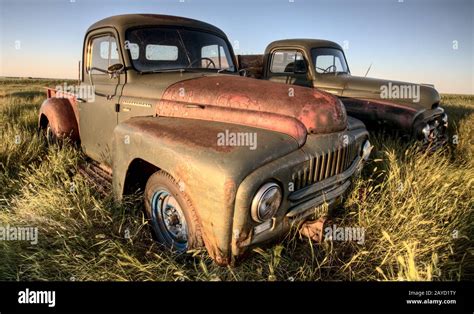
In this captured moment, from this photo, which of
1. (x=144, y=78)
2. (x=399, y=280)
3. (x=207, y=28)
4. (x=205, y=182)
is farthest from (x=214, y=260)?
(x=207, y=28)

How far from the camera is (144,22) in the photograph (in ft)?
10.4

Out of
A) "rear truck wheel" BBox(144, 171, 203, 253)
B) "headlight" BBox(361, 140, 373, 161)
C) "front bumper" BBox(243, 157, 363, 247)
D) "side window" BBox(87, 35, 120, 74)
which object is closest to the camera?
"front bumper" BBox(243, 157, 363, 247)

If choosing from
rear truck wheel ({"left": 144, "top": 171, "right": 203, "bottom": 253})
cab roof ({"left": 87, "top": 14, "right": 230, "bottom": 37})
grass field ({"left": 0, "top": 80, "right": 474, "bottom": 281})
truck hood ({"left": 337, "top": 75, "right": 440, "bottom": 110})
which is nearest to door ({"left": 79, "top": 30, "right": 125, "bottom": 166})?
cab roof ({"left": 87, "top": 14, "right": 230, "bottom": 37})

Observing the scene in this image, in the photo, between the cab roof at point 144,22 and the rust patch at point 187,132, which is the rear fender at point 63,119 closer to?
the cab roof at point 144,22

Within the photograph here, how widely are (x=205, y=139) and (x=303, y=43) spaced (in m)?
3.89

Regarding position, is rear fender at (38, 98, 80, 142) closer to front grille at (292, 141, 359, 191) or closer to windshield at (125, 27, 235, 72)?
windshield at (125, 27, 235, 72)

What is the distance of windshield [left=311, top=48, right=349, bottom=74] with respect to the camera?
17.1ft

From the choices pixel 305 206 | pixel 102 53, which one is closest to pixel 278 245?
pixel 305 206

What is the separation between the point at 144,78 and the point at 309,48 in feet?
10.4

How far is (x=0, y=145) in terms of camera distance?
4.26m

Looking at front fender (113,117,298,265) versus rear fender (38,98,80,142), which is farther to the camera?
rear fender (38,98,80,142)

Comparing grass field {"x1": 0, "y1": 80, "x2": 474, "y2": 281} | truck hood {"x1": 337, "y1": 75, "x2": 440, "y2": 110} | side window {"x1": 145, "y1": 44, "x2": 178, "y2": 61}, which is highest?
side window {"x1": 145, "y1": 44, "x2": 178, "y2": 61}
